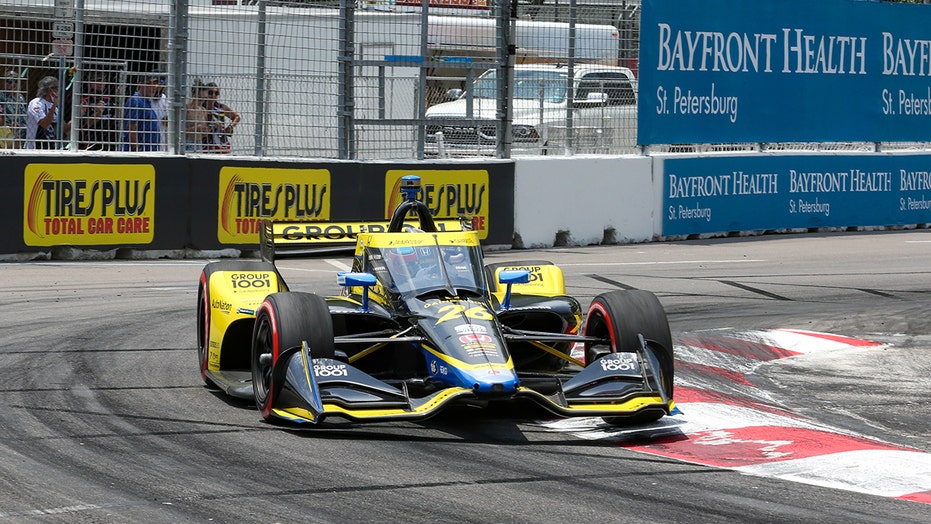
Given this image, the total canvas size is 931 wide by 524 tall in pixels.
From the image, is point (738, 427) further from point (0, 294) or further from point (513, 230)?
point (513, 230)

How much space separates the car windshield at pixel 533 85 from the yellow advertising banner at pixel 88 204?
4.20 m

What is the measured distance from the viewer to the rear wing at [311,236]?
884 cm

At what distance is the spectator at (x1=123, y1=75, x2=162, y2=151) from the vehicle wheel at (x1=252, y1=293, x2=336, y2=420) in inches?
295

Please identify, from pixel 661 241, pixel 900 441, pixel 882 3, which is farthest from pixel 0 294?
pixel 882 3

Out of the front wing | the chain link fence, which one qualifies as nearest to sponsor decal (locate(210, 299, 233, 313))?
the front wing

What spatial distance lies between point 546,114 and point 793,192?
415cm

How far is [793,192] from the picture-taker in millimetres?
18891

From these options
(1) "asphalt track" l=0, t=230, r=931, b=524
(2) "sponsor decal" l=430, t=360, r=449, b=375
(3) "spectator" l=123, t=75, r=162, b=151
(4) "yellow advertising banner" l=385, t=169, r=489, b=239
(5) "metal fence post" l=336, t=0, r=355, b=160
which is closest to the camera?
(1) "asphalt track" l=0, t=230, r=931, b=524

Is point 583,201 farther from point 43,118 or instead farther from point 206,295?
point 206,295

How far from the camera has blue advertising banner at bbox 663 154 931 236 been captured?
1770 centimetres

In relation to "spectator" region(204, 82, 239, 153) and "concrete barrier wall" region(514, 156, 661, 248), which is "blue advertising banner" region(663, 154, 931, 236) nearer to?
"concrete barrier wall" region(514, 156, 661, 248)

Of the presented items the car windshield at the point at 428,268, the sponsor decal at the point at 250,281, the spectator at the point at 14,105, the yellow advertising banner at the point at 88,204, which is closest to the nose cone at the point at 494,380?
the car windshield at the point at 428,268

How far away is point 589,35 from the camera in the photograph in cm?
1673

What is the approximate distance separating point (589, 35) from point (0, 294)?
807cm
